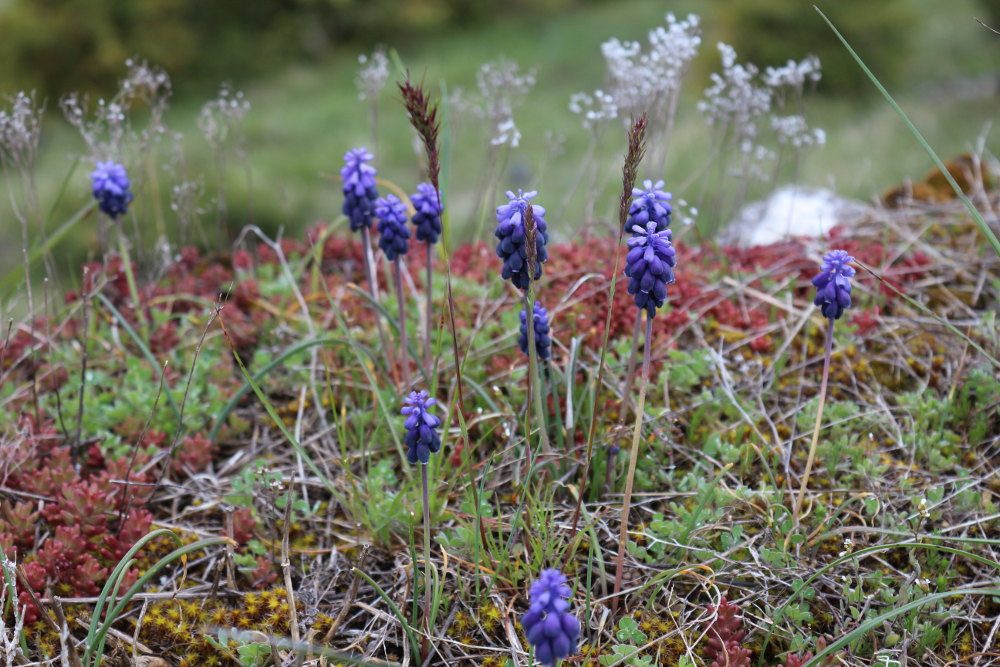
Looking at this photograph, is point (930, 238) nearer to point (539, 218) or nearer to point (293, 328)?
point (539, 218)

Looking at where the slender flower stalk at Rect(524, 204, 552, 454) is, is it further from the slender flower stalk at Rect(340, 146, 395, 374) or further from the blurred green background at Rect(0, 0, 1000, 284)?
the blurred green background at Rect(0, 0, 1000, 284)

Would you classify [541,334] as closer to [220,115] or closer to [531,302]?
[531,302]

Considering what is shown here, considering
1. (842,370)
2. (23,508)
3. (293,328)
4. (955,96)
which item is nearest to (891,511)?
(842,370)

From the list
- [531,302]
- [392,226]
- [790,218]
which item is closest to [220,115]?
[392,226]

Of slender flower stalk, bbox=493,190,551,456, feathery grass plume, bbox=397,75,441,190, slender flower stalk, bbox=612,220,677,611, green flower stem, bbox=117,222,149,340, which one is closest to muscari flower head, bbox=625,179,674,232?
slender flower stalk, bbox=612,220,677,611

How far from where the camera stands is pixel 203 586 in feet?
8.09

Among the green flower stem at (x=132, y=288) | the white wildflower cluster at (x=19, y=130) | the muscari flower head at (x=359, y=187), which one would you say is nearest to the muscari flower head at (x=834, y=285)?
the muscari flower head at (x=359, y=187)

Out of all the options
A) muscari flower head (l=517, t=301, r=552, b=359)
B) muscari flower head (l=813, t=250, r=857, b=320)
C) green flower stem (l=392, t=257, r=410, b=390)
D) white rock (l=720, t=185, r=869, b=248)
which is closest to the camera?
muscari flower head (l=813, t=250, r=857, b=320)

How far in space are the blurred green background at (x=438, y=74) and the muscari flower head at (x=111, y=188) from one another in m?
3.22

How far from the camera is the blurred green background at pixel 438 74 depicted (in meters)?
9.05

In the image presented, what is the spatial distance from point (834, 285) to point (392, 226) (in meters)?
1.35

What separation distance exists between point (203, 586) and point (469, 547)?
0.82m

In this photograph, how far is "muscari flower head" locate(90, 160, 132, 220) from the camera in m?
3.09

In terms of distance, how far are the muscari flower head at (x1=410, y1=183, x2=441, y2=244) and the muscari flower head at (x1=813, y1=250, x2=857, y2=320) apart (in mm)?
1162
